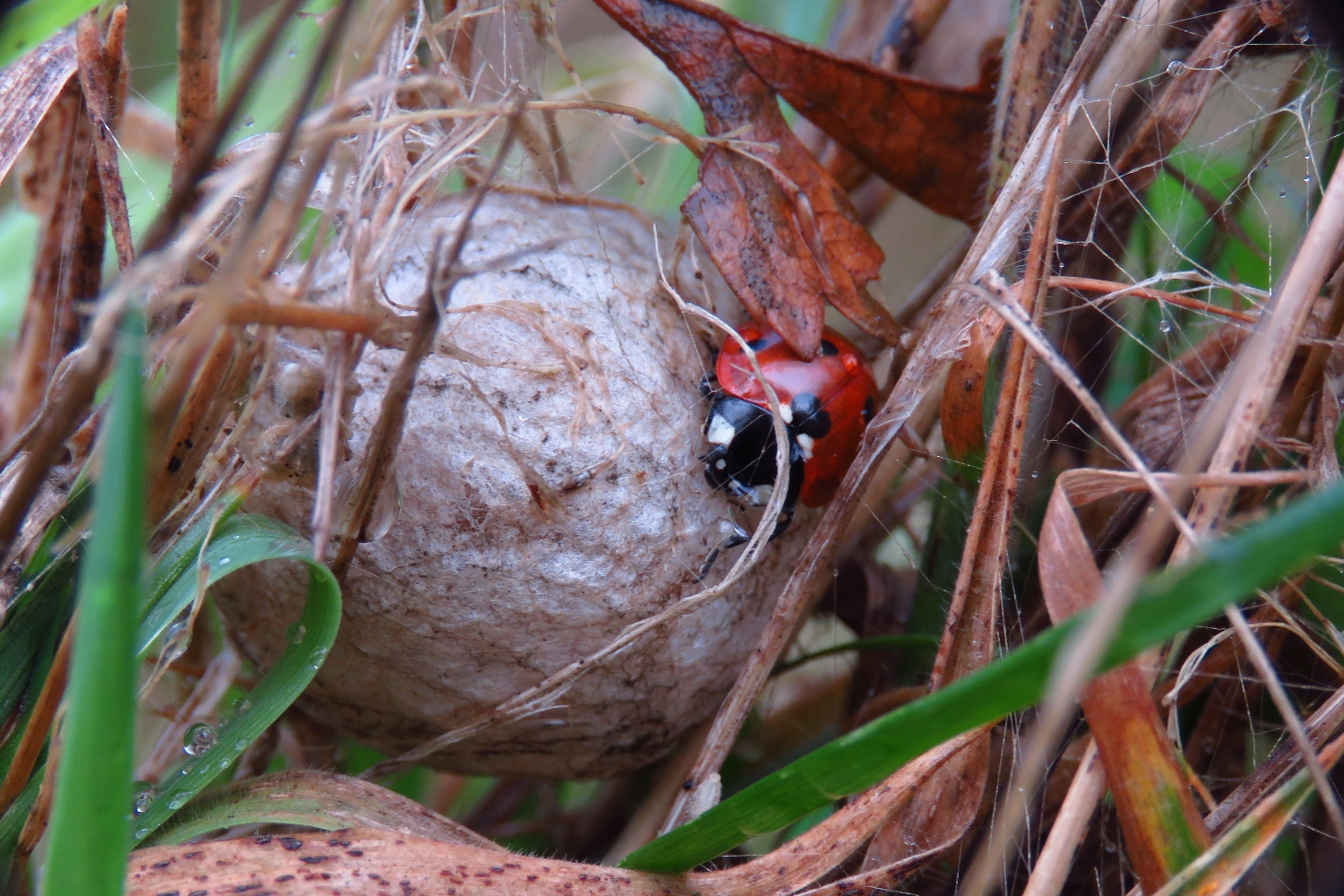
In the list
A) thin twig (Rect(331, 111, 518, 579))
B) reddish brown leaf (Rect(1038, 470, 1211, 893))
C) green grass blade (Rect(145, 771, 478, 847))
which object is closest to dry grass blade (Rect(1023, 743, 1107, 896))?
reddish brown leaf (Rect(1038, 470, 1211, 893))

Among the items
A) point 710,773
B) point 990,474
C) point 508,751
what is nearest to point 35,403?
point 508,751

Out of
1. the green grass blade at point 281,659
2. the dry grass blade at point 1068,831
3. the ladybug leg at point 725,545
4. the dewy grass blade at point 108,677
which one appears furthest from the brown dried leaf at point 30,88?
the dry grass blade at point 1068,831

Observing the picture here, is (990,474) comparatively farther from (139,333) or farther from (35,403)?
(35,403)

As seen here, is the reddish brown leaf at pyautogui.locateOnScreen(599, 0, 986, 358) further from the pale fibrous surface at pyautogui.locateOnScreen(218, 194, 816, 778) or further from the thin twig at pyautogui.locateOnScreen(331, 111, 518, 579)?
the thin twig at pyautogui.locateOnScreen(331, 111, 518, 579)

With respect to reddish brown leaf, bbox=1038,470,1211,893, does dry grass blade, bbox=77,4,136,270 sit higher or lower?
higher

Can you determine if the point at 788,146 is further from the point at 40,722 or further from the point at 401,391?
the point at 40,722
